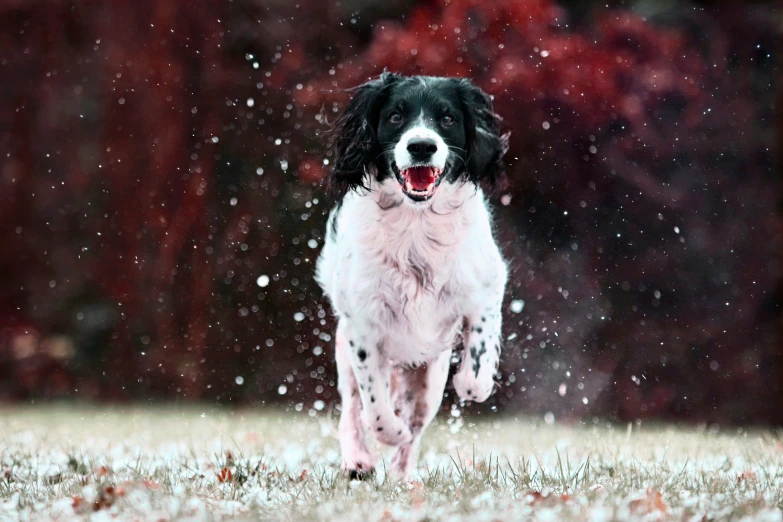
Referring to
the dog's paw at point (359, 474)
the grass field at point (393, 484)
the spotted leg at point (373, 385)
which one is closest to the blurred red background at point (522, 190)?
the grass field at point (393, 484)

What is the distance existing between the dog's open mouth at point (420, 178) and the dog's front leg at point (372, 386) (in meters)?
0.70

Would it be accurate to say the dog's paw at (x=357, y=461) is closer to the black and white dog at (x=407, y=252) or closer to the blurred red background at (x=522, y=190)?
the black and white dog at (x=407, y=252)

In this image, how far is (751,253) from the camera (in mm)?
9883

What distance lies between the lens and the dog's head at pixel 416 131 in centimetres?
443

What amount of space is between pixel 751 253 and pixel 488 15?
11.0ft

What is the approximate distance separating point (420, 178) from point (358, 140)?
1.58 feet

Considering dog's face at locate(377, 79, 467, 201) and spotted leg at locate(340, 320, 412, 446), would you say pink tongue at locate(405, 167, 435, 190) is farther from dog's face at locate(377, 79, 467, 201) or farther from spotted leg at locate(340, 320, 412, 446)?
spotted leg at locate(340, 320, 412, 446)

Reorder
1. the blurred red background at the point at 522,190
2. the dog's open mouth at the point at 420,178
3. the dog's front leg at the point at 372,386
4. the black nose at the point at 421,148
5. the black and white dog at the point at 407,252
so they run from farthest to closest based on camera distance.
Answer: the blurred red background at the point at 522,190
the dog's front leg at the point at 372,386
the black and white dog at the point at 407,252
the dog's open mouth at the point at 420,178
the black nose at the point at 421,148

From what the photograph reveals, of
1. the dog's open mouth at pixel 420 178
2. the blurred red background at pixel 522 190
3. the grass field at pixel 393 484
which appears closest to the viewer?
→ the grass field at pixel 393 484

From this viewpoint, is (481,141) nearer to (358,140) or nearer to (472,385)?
(358,140)

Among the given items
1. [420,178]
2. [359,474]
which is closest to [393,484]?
[359,474]

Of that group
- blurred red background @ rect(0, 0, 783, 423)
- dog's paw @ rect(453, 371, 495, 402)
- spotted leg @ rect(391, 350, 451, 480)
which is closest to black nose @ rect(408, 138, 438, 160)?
dog's paw @ rect(453, 371, 495, 402)

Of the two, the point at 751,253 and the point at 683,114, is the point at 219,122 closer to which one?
the point at 683,114

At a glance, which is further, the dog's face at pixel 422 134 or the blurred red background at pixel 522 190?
the blurred red background at pixel 522 190
